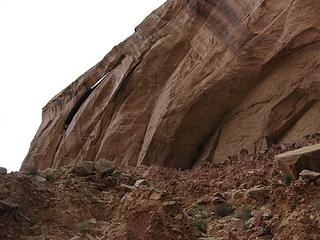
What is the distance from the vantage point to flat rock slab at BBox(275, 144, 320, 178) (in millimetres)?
9672

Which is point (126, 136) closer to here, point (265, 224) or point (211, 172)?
point (211, 172)

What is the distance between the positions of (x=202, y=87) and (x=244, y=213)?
1001 centimetres

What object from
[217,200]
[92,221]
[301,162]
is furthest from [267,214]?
[92,221]

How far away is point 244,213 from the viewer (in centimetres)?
1017

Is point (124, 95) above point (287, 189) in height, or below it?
above

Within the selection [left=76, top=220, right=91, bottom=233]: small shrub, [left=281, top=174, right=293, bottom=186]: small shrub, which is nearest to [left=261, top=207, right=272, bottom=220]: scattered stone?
[left=281, top=174, right=293, bottom=186]: small shrub

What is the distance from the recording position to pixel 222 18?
19.7 meters

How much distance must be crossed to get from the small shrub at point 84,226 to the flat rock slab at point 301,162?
4.06 m

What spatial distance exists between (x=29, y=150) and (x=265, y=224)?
956 inches

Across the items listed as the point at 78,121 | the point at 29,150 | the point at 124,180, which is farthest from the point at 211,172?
the point at 29,150

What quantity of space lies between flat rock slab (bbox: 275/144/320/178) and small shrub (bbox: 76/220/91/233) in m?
4.06

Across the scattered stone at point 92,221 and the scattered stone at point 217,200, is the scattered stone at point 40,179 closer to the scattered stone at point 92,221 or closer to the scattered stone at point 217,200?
the scattered stone at point 92,221

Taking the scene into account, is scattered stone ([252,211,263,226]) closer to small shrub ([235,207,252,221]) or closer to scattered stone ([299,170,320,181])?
small shrub ([235,207,252,221])

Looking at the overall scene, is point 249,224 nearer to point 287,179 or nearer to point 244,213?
point 244,213
